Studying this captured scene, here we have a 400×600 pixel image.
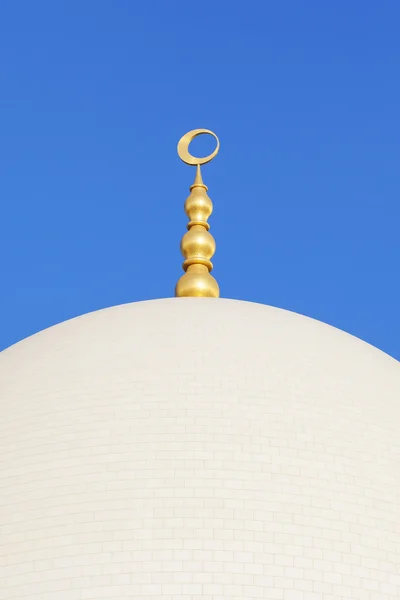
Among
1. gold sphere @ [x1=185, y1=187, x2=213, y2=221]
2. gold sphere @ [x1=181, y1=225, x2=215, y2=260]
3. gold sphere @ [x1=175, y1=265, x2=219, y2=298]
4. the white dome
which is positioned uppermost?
gold sphere @ [x1=185, y1=187, x2=213, y2=221]

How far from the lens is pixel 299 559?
13.4m

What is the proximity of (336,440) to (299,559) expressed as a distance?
5.60 ft

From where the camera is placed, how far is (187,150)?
72.5 feet

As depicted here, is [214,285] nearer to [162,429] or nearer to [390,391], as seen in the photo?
[390,391]

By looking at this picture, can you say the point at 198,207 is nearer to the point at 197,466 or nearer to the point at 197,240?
the point at 197,240

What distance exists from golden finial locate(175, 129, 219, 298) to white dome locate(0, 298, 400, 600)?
3374 millimetres

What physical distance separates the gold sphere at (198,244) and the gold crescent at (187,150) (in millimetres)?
1344

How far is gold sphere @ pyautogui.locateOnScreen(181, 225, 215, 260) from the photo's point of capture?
2081 cm

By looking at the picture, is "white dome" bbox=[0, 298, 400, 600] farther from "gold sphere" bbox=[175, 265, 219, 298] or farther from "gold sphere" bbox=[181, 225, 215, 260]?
"gold sphere" bbox=[181, 225, 215, 260]

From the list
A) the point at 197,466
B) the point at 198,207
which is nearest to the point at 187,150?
the point at 198,207

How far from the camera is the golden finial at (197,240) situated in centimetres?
1997

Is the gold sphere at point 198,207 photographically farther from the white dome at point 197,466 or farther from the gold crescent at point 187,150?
the white dome at point 197,466

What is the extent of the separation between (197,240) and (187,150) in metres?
1.90

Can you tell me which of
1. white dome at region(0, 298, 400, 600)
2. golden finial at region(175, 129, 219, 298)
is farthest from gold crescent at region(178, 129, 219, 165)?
white dome at region(0, 298, 400, 600)
